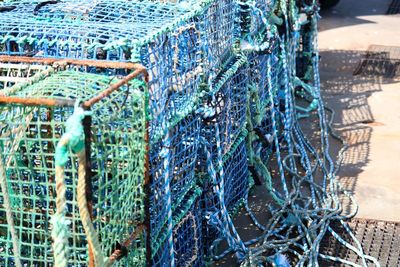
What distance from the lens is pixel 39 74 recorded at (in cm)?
268

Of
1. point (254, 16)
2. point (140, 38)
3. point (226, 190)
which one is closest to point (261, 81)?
point (254, 16)

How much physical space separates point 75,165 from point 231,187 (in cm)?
199

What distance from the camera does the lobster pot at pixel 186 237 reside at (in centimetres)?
323

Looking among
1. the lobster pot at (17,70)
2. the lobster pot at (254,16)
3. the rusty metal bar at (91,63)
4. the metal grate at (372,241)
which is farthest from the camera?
the lobster pot at (254,16)

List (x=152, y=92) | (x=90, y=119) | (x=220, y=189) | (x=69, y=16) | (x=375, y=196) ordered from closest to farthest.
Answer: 1. (x=90, y=119)
2. (x=152, y=92)
3. (x=69, y=16)
4. (x=220, y=189)
5. (x=375, y=196)

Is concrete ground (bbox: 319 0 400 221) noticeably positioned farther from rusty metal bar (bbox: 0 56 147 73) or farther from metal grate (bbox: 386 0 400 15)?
rusty metal bar (bbox: 0 56 147 73)

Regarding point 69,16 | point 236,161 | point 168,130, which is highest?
point 69,16

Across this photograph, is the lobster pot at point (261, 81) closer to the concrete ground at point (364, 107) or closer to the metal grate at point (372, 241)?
the concrete ground at point (364, 107)

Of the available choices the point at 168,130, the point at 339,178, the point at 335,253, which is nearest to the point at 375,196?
the point at 339,178

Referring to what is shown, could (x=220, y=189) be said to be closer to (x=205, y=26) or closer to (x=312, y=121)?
(x=205, y=26)

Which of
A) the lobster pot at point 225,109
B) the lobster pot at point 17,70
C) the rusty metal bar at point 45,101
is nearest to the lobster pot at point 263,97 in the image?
the lobster pot at point 225,109

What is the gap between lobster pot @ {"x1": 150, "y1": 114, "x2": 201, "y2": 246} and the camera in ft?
10.1

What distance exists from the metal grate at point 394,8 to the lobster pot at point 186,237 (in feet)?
27.4

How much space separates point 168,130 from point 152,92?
0.23 m
